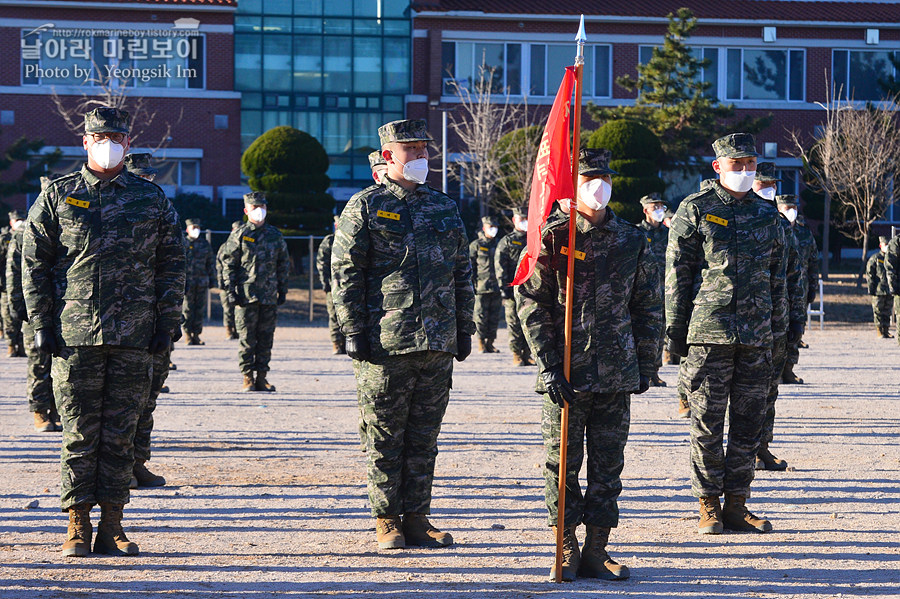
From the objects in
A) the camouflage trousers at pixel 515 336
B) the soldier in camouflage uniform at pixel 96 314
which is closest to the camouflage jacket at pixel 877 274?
the camouflage trousers at pixel 515 336

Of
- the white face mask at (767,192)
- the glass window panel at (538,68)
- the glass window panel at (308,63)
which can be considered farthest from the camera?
the glass window panel at (538,68)

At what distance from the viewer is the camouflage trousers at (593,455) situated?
22.0 feet

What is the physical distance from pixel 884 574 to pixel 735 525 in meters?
1.24

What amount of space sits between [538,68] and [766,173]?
32.9 metres

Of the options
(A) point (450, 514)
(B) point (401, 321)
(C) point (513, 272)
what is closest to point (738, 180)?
(B) point (401, 321)

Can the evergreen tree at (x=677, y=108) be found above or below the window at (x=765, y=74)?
below

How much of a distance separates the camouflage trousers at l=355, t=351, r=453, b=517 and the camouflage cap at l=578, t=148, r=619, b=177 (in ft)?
4.60

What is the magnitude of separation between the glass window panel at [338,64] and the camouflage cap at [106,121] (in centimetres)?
3576

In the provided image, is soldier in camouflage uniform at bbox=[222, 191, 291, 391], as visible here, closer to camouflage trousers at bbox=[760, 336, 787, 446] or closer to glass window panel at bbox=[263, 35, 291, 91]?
camouflage trousers at bbox=[760, 336, 787, 446]

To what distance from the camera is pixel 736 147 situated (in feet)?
25.4

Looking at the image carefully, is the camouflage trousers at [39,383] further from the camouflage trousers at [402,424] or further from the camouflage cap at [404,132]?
the camouflage cap at [404,132]

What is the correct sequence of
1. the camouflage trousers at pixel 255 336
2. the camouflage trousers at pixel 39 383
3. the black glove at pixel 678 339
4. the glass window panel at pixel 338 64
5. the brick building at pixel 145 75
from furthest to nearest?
1. the glass window panel at pixel 338 64
2. the brick building at pixel 145 75
3. the camouflage trousers at pixel 255 336
4. the camouflage trousers at pixel 39 383
5. the black glove at pixel 678 339

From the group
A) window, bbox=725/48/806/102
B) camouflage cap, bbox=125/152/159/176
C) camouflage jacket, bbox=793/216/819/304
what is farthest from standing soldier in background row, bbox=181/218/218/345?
window, bbox=725/48/806/102

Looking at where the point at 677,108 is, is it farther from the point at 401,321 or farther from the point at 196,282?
the point at 401,321
